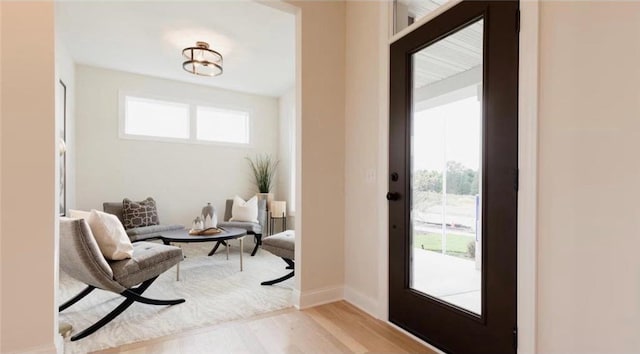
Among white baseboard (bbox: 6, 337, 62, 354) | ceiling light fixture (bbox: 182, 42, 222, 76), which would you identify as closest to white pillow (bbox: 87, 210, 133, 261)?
white baseboard (bbox: 6, 337, 62, 354)

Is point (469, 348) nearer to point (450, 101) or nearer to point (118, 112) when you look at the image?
point (450, 101)

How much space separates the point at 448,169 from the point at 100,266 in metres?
2.41

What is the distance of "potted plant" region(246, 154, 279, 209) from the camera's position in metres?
5.79

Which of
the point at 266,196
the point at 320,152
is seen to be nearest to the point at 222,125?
the point at 266,196

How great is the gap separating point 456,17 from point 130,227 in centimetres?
459

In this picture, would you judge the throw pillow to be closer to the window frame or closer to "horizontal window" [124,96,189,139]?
the window frame

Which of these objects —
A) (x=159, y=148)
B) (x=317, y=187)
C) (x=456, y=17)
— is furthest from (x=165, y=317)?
(x=159, y=148)

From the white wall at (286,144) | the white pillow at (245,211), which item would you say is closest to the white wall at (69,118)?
the white pillow at (245,211)

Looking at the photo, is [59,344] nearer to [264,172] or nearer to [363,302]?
[363,302]

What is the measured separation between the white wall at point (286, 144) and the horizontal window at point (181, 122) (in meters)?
0.65

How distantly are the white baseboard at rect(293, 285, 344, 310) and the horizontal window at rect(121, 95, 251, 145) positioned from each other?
3827mm

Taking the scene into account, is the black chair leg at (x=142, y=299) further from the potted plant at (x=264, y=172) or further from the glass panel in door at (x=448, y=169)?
the potted plant at (x=264, y=172)

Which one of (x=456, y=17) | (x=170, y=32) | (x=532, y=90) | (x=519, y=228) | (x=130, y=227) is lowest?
(x=130, y=227)

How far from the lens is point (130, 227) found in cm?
437
